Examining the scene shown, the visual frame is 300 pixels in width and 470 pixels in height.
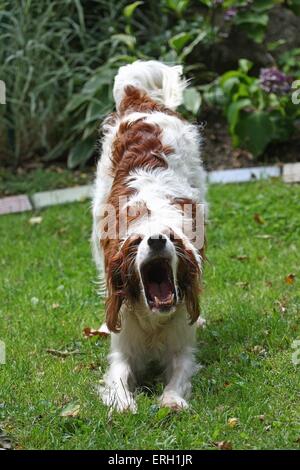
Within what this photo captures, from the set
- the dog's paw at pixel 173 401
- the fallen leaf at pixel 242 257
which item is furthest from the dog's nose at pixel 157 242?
the fallen leaf at pixel 242 257

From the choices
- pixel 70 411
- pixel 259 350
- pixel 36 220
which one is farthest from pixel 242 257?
pixel 70 411

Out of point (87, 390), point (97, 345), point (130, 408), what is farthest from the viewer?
point (97, 345)

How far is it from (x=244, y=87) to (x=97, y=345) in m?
4.40

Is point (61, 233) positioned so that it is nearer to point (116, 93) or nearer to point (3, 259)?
point (3, 259)

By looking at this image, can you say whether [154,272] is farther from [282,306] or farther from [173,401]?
[282,306]

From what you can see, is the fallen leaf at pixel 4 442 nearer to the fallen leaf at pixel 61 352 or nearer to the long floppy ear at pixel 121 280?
the long floppy ear at pixel 121 280

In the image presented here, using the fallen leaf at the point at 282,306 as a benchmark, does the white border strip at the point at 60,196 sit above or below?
below

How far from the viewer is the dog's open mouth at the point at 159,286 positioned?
4383 millimetres

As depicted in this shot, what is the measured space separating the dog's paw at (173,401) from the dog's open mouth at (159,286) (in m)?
0.42

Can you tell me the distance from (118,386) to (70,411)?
0.43 meters

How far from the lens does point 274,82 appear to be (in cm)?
892

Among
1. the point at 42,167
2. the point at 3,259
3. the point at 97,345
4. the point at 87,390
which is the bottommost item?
the point at 42,167
